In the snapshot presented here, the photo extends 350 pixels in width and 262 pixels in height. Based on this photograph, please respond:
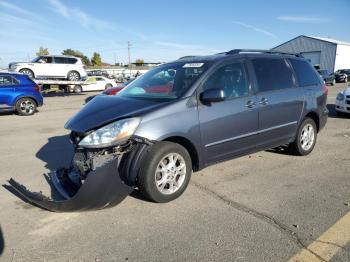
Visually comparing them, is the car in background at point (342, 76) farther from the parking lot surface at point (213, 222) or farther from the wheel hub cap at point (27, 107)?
the parking lot surface at point (213, 222)

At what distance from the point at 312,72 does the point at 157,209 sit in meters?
4.24

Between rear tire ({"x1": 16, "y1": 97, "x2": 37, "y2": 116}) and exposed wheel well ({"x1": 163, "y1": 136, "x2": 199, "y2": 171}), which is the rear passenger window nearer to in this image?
exposed wheel well ({"x1": 163, "y1": 136, "x2": 199, "y2": 171})

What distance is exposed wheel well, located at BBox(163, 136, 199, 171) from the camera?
4.36 meters

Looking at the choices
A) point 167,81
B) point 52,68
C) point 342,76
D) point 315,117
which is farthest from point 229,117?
point 342,76

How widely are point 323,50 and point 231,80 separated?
169 feet

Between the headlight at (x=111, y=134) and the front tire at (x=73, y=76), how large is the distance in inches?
820

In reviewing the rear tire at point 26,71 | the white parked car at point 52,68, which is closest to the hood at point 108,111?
the rear tire at point 26,71

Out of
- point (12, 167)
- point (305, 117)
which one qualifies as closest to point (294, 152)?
point (305, 117)

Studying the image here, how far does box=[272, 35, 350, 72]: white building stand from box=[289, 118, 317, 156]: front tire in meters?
47.1

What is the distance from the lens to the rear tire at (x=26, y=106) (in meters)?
13.4

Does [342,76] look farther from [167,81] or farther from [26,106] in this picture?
[167,81]

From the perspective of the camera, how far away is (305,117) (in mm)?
6266

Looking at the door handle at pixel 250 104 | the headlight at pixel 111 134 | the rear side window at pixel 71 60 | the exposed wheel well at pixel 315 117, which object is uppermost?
the rear side window at pixel 71 60

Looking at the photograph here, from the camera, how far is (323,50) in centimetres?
5075
